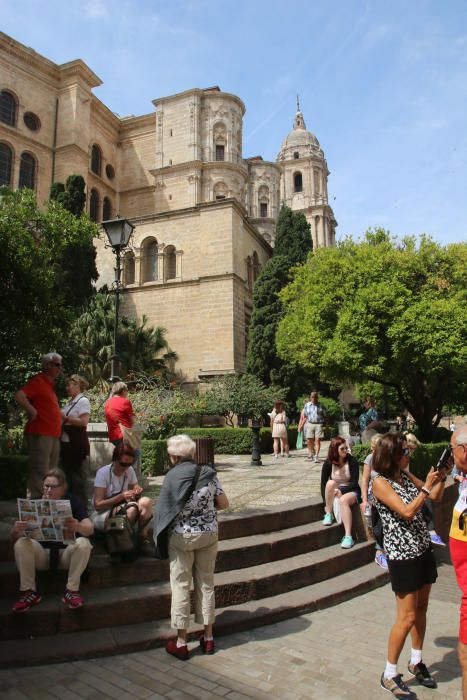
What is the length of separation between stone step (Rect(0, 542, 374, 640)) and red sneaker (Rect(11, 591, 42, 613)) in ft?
0.18

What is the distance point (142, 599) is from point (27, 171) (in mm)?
34371

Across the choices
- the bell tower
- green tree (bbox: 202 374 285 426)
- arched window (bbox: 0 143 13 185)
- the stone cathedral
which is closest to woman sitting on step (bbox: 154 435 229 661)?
green tree (bbox: 202 374 285 426)

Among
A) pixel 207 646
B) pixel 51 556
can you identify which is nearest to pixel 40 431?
pixel 51 556

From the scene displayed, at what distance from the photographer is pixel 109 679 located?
3.38 m

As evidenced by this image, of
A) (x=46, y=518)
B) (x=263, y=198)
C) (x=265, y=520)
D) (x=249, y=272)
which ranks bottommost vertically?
(x=265, y=520)

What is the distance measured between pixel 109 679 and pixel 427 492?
2.59m

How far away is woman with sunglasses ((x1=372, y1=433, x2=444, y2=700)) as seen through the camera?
3205mm

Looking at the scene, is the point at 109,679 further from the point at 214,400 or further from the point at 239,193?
the point at 239,193

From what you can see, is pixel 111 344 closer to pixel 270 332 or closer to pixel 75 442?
Answer: pixel 270 332

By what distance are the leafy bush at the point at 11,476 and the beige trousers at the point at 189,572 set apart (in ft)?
15.5

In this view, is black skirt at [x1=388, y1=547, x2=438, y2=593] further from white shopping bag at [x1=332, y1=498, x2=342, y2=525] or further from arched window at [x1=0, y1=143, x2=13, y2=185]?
arched window at [x1=0, y1=143, x2=13, y2=185]

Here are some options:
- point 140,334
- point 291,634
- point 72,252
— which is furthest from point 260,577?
point 72,252

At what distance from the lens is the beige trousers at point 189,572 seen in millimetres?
3641

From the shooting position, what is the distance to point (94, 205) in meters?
36.2
